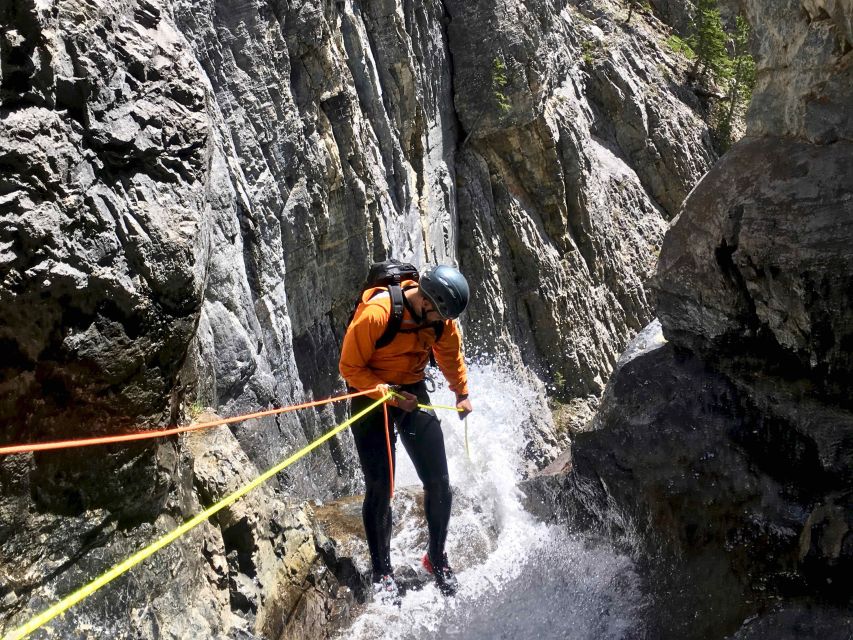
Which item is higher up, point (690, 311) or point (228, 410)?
point (690, 311)

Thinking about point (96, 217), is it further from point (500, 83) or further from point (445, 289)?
point (500, 83)

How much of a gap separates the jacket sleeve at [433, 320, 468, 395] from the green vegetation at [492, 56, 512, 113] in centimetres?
1360

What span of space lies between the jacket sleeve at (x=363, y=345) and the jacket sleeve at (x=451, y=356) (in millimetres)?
591

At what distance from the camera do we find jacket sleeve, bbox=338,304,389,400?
5344mm

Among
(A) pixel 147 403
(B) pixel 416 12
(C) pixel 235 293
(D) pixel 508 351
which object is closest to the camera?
(A) pixel 147 403

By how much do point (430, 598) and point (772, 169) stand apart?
4641 millimetres

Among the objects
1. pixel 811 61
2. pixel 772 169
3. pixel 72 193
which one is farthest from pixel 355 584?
Result: pixel 811 61

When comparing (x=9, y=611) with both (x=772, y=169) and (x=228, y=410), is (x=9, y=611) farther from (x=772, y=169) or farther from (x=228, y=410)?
(x=772, y=169)

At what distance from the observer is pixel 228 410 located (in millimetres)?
7062

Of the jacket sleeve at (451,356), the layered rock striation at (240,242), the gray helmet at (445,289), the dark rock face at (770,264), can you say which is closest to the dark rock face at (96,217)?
the layered rock striation at (240,242)

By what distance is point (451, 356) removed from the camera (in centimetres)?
593

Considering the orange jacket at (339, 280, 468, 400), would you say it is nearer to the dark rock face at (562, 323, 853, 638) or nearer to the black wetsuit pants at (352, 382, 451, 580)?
the black wetsuit pants at (352, 382, 451, 580)

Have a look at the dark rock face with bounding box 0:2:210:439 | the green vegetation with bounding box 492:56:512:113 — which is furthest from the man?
the green vegetation with bounding box 492:56:512:113

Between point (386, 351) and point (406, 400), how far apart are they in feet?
1.32
